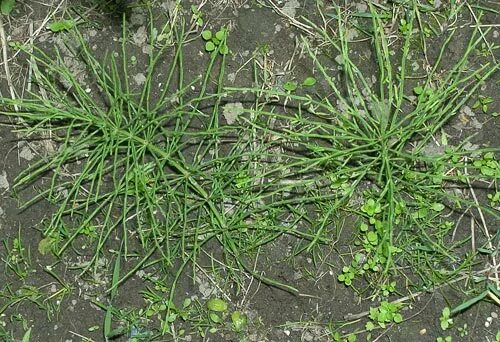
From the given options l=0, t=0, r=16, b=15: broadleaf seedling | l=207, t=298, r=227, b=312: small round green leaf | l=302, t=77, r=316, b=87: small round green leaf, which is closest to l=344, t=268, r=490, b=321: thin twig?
l=207, t=298, r=227, b=312: small round green leaf

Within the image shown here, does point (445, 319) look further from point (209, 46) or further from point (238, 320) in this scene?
point (209, 46)

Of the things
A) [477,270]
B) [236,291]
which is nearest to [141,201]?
[236,291]

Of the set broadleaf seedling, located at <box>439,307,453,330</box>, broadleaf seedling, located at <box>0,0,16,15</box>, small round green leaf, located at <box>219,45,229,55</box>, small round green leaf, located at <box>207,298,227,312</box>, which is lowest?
small round green leaf, located at <box>207,298,227,312</box>

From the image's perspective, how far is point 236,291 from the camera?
2117 mm

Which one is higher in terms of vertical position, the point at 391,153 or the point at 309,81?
the point at 309,81

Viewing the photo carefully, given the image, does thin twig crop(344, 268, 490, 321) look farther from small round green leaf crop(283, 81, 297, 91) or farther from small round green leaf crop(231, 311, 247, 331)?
small round green leaf crop(283, 81, 297, 91)

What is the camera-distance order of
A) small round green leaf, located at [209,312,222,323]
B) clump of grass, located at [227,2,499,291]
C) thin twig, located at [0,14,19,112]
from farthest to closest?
thin twig, located at [0,14,19,112]
small round green leaf, located at [209,312,222,323]
clump of grass, located at [227,2,499,291]

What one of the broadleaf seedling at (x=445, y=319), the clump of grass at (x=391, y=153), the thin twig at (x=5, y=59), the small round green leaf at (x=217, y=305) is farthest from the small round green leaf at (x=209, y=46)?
the broadleaf seedling at (x=445, y=319)

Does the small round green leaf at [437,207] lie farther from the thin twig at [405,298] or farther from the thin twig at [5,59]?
the thin twig at [5,59]

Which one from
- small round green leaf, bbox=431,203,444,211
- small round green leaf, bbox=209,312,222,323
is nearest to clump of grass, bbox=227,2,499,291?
small round green leaf, bbox=431,203,444,211

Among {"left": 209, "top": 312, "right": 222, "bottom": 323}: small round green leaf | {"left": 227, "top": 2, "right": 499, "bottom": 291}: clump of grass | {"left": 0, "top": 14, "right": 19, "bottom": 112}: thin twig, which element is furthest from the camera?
{"left": 0, "top": 14, "right": 19, "bottom": 112}: thin twig

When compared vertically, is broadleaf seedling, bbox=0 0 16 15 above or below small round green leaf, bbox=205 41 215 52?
above

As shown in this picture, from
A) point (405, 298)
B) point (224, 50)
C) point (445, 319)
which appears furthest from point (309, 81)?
point (445, 319)

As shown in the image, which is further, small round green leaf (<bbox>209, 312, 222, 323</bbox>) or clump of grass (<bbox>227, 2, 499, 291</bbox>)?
small round green leaf (<bbox>209, 312, 222, 323</bbox>)
